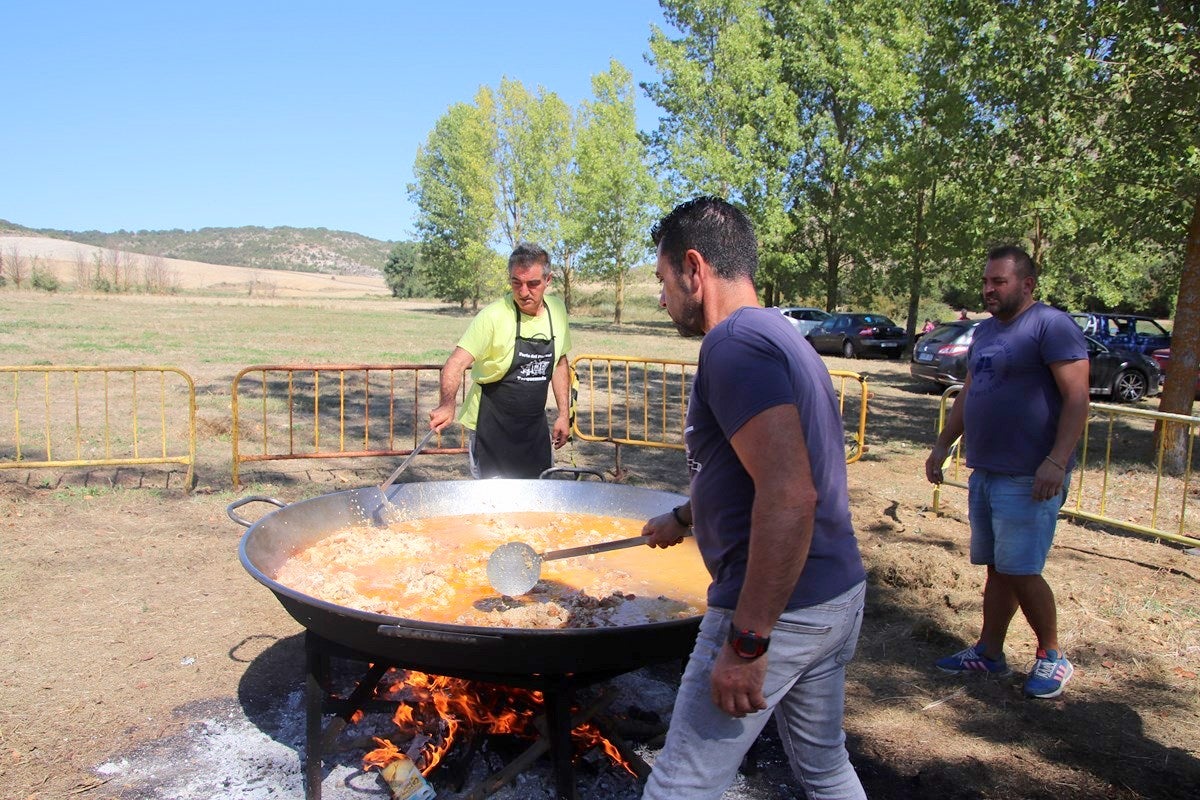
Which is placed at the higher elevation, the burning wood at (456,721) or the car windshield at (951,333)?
the car windshield at (951,333)

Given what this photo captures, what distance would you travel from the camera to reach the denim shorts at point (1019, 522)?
3.74 m

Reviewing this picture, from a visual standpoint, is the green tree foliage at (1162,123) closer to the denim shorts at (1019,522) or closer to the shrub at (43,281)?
the denim shorts at (1019,522)

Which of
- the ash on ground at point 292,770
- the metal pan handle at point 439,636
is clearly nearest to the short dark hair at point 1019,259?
the ash on ground at point 292,770

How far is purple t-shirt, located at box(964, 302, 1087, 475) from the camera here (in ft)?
12.3

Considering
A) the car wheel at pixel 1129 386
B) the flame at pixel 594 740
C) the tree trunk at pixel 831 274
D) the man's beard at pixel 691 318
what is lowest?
the flame at pixel 594 740

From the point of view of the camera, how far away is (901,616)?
511 centimetres

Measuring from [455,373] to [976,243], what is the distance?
1969cm

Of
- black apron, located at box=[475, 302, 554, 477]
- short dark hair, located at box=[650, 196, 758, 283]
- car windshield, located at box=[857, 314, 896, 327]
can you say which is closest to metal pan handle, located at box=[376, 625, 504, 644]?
short dark hair, located at box=[650, 196, 758, 283]

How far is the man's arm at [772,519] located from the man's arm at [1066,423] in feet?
7.61

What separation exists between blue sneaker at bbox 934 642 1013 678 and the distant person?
2.41 meters

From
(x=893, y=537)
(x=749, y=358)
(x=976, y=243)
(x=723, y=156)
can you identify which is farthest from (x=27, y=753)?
(x=723, y=156)

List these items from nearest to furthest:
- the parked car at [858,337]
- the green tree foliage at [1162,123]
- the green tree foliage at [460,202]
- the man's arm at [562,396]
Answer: the man's arm at [562,396], the green tree foliage at [1162,123], the parked car at [858,337], the green tree foliage at [460,202]

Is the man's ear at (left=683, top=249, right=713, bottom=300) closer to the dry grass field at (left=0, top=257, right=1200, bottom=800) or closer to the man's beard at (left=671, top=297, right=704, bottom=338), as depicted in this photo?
the man's beard at (left=671, top=297, right=704, bottom=338)

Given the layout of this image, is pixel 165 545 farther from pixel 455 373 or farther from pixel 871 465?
pixel 871 465
